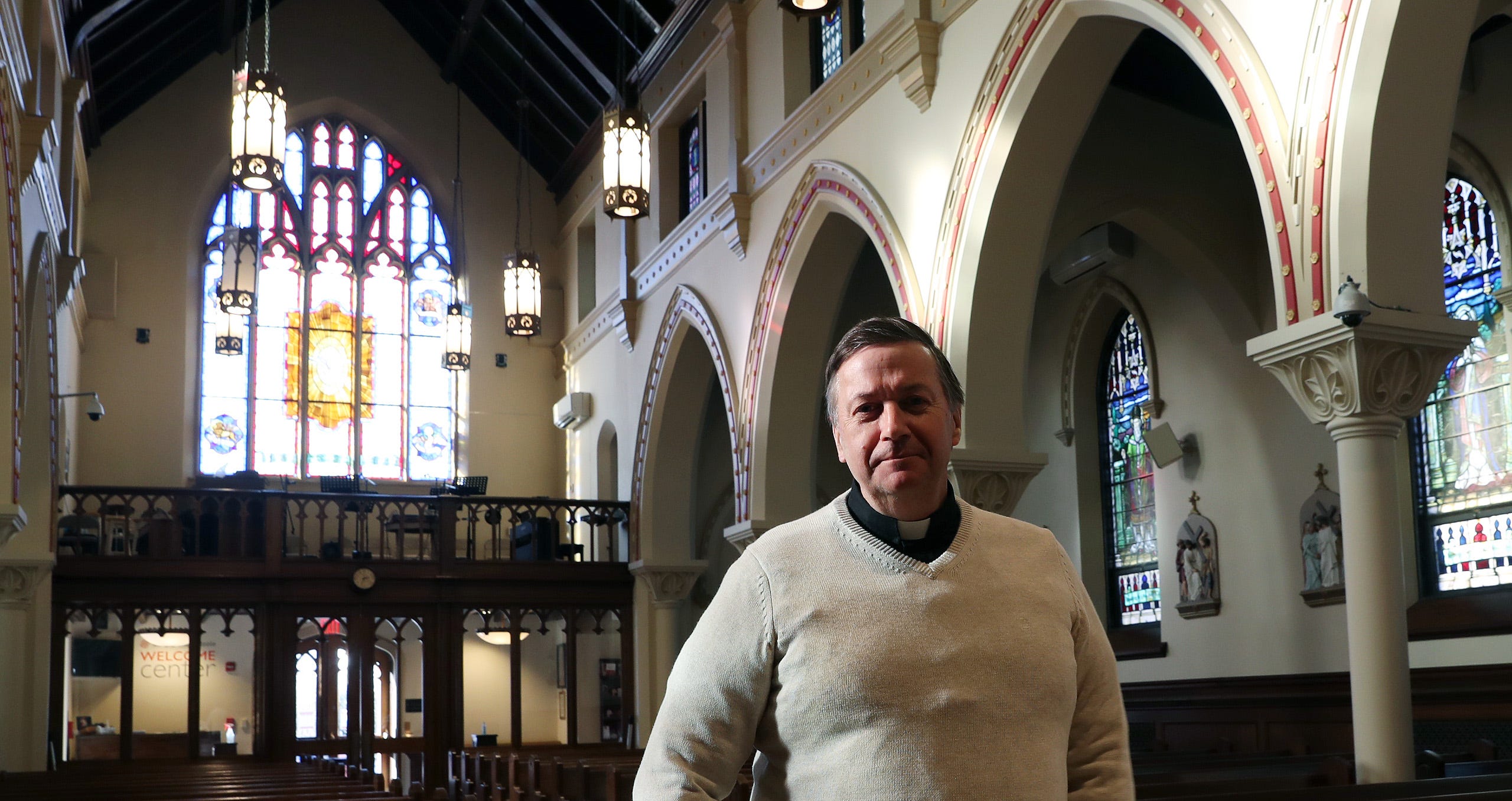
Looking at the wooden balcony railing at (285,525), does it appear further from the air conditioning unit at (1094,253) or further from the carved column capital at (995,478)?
the carved column capital at (995,478)

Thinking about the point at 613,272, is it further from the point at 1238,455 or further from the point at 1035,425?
the point at 1238,455

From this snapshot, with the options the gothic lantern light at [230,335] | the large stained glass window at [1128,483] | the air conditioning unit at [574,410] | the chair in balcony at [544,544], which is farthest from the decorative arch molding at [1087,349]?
the gothic lantern light at [230,335]

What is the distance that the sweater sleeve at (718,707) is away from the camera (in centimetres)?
162

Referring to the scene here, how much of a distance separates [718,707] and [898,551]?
270 mm

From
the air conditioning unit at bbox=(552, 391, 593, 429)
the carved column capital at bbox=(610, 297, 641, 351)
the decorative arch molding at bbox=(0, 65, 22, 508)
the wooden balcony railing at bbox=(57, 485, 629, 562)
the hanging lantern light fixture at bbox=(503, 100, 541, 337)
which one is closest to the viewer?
the decorative arch molding at bbox=(0, 65, 22, 508)

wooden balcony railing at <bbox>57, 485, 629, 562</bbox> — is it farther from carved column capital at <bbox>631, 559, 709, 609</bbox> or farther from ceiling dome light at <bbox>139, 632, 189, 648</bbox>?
ceiling dome light at <bbox>139, 632, 189, 648</bbox>

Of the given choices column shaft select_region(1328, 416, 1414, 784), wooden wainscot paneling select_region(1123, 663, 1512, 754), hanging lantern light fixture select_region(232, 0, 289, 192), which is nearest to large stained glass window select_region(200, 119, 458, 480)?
hanging lantern light fixture select_region(232, 0, 289, 192)

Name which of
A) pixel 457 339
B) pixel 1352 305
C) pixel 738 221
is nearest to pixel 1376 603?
pixel 1352 305

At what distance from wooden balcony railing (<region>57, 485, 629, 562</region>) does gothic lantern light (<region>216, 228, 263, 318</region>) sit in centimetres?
170

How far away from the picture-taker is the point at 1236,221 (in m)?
10.1

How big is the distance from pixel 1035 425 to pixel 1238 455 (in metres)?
2.51

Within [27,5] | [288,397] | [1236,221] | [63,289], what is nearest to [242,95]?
[27,5]

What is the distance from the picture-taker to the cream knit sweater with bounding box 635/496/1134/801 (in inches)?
61.8

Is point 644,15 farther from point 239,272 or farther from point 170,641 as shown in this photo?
point 170,641
